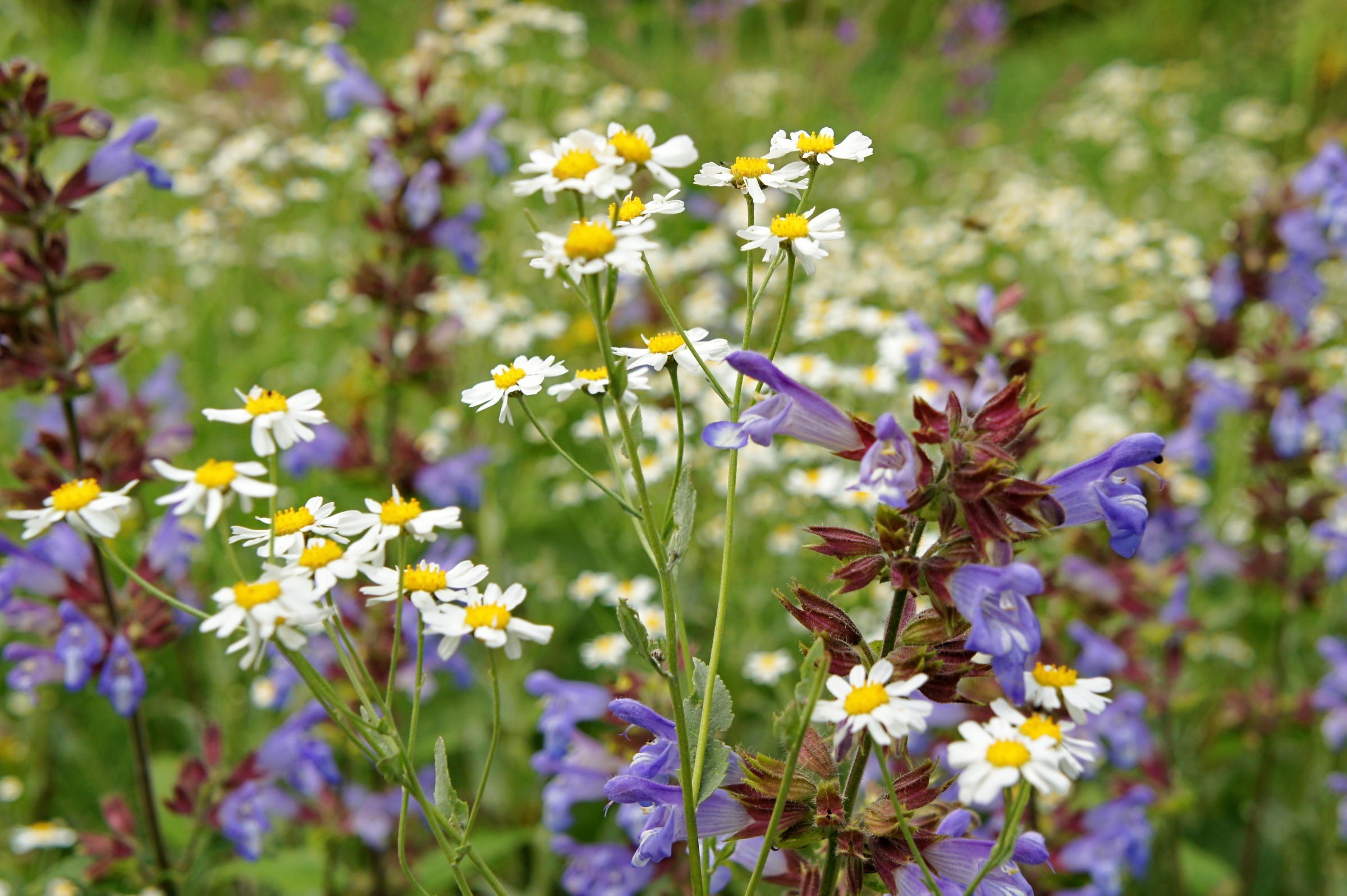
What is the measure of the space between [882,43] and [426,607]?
11955 mm

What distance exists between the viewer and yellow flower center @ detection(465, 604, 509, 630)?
877 mm

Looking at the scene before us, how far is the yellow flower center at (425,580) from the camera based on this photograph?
2.93ft

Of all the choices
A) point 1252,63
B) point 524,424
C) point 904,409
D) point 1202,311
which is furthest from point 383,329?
point 1252,63

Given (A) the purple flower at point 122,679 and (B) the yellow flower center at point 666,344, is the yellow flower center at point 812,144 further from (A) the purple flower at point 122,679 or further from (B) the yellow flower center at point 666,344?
(A) the purple flower at point 122,679

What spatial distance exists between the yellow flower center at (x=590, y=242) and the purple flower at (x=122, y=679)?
1318 mm

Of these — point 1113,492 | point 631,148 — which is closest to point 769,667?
point 1113,492

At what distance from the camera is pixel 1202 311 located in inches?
120

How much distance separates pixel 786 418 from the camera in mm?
932

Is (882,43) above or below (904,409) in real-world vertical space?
above

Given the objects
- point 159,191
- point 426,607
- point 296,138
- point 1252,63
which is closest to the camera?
point 426,607

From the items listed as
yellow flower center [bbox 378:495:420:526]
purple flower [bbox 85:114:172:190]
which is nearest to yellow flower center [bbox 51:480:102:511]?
yellow flower center [bbox 378:495:420:526]

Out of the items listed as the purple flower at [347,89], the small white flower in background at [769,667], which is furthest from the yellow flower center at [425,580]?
the purple flower at [347,89]

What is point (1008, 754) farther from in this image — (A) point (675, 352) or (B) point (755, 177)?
(B) point (755, 177)

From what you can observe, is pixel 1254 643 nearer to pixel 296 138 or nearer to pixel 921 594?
pixel 921 594
